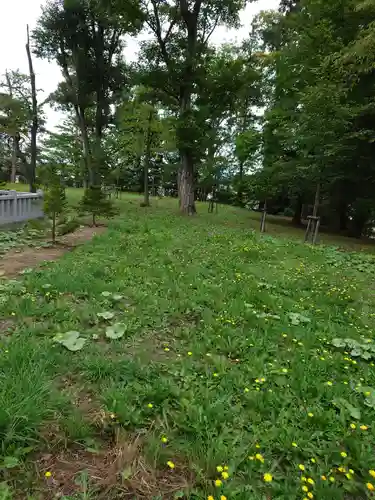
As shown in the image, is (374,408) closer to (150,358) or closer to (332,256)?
(150,358)

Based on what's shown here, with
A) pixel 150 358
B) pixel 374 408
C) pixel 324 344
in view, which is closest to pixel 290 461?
pixel 374 408

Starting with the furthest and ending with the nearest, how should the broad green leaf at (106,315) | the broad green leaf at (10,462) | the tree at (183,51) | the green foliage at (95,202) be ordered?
the tree at (183,51), the green foliage at (95,202), the broad green leaf at (106,315), the broad green leaf at (10,462)

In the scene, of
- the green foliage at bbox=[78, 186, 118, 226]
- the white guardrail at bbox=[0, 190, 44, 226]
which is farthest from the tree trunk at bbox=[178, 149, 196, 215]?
the white guardrail at bbox=[0, 190, 44, 226]

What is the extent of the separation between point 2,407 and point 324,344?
2339 mm

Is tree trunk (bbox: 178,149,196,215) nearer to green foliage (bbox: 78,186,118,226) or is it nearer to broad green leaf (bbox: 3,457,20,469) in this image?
green foliage (bbox: 78,186,118,226)

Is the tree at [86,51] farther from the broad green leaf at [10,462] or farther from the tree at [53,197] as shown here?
the broad green leaf at [10,462]

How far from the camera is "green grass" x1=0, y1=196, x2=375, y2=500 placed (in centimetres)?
132

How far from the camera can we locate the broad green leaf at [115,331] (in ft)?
7.86

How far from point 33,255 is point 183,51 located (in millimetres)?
10355

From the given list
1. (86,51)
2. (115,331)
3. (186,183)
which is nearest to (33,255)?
(115,331)

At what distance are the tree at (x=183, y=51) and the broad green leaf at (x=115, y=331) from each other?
31.1 ft

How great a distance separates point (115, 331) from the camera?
246 cm

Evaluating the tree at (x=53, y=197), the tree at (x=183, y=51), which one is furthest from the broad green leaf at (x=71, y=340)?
the tree at (x=183, y=51)

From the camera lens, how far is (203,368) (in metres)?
2.10
